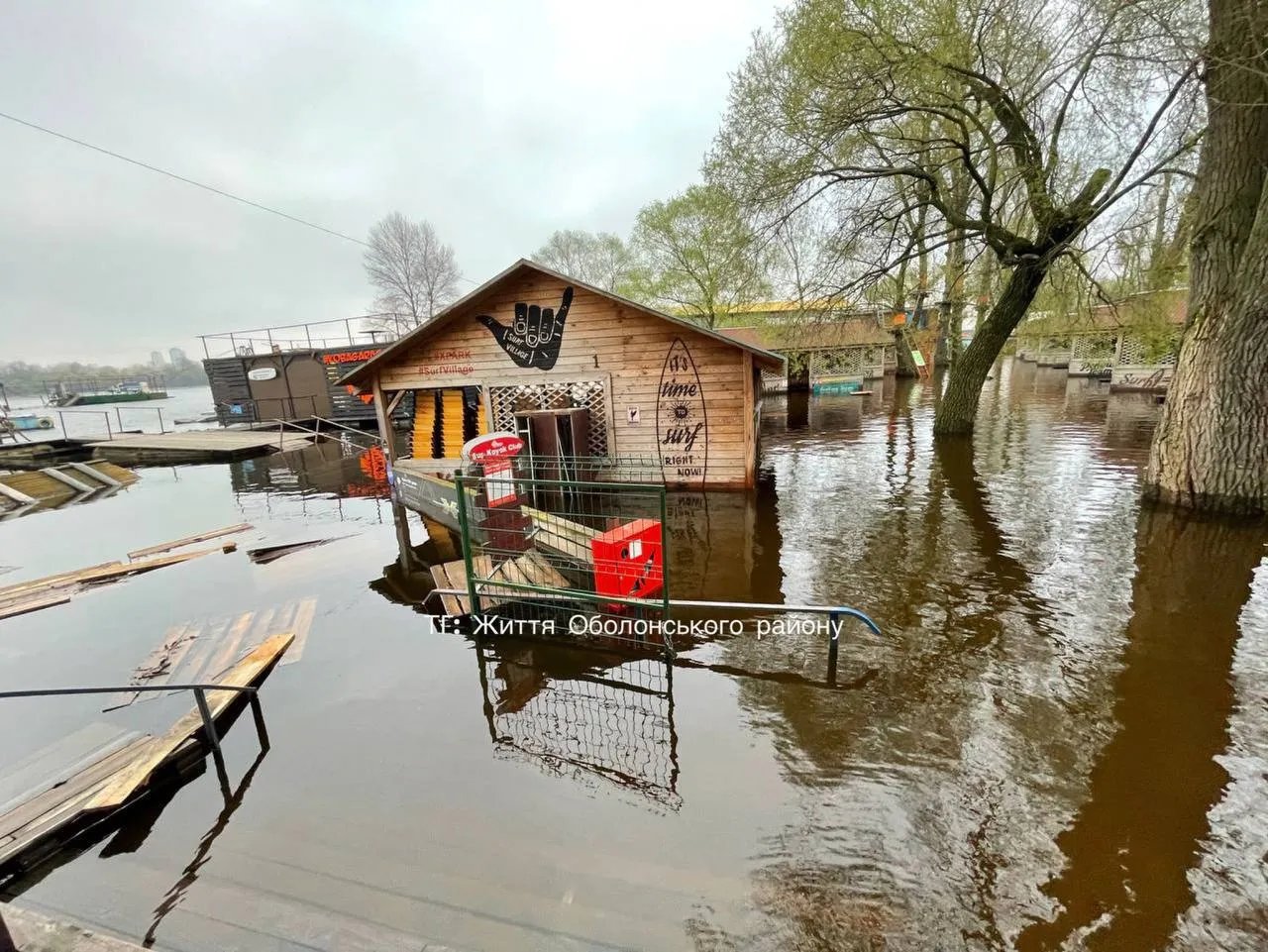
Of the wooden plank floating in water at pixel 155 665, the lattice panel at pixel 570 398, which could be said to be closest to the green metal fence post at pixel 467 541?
the wooden plank floating in water at pixel 155 665

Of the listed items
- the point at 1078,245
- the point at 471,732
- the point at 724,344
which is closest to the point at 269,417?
the point at 724,344

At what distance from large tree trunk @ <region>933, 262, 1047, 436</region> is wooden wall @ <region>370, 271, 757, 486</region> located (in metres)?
7.25

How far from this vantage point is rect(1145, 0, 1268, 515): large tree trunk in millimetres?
6590

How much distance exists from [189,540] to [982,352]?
18.0 meters

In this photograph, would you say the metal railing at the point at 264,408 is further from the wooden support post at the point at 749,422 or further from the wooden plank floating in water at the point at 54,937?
the wooden plank floating in water at the point at 54,937

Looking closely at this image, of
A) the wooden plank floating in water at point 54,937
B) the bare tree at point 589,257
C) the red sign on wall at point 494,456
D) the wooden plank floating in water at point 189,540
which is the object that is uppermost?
the bare tree at point 589,257

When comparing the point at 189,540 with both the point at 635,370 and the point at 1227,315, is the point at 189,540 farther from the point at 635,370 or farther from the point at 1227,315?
the point at 1227,315

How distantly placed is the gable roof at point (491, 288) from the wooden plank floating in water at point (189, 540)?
3.36 metres

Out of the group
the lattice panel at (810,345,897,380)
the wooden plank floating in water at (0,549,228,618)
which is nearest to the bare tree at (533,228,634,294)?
the lattice panel at (810,345,897,380)

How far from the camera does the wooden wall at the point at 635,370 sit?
391 inches

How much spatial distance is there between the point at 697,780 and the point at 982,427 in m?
15.8

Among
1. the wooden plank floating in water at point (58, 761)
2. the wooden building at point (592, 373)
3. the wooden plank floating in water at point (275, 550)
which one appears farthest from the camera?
the wooden building at point (592, 373)

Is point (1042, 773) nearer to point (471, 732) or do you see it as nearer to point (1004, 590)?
point (1004, 590)

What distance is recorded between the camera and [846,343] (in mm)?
22531
